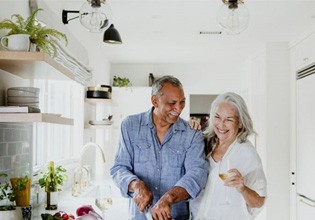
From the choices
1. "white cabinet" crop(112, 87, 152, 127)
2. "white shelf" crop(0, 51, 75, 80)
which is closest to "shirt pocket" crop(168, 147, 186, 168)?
"white shelf" crop(0, 51, 75, 80)

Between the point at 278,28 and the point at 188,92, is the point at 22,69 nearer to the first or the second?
the point at 278,28

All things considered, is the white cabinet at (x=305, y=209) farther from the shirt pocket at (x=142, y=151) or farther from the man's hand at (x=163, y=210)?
the man's hand at (x=163, y=210)

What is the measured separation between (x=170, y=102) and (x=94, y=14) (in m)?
0.98

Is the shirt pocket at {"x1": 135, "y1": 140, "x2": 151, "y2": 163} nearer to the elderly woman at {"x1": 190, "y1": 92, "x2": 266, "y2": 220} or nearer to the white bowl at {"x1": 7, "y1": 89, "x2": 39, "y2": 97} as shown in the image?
the elderly woman at {"x1": 190, "y1": 92, "x2": 266, "y2": 220}

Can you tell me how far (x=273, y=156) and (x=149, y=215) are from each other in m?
3.91

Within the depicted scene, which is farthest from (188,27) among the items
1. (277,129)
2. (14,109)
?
(14,109)

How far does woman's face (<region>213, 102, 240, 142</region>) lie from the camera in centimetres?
200

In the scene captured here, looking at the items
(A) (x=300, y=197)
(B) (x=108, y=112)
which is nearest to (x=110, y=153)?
(B) (x=108, y=112)

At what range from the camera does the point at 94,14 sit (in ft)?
8.49

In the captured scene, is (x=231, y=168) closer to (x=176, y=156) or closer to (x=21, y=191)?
(x=176, y=156)

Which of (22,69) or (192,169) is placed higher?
(22,69)

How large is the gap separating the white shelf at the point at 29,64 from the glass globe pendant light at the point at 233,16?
99 centimetres

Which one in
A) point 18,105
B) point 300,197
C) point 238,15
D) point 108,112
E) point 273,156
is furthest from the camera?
point 108,112

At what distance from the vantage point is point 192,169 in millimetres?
1862
